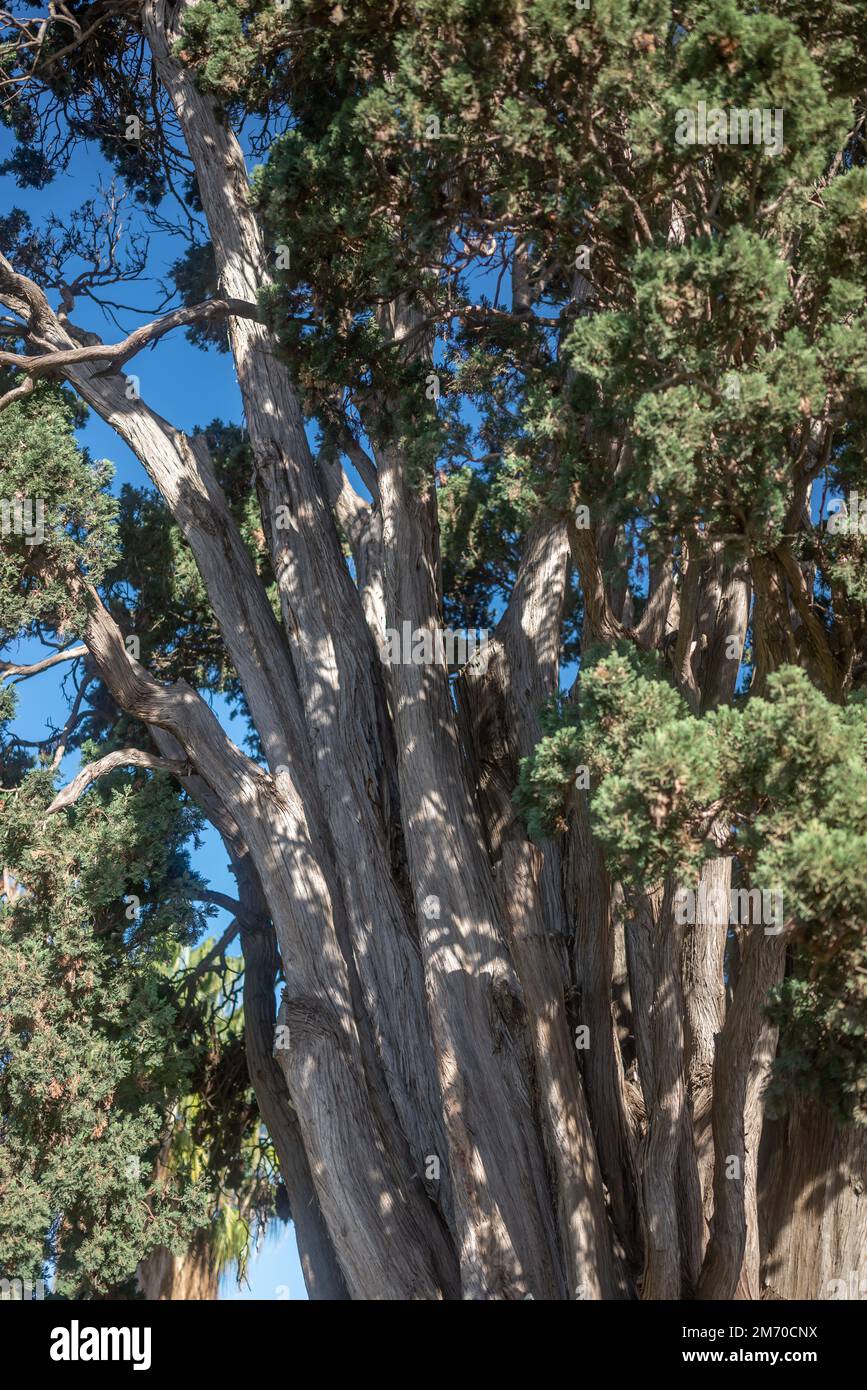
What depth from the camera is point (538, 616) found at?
823 cm

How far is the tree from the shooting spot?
496cm

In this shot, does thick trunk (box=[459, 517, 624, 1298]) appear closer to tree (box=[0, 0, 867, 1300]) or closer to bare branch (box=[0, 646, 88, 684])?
tree (box=[0, 0, 867, 1300])

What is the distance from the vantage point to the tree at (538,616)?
4.96 metres

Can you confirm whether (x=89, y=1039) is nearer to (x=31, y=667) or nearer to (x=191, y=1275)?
(x=31, y=667)

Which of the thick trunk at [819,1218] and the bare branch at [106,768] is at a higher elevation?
the bare branch at [106,768]

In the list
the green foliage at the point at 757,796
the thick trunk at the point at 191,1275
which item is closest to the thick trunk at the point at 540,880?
the green foliage at the point at 757,796

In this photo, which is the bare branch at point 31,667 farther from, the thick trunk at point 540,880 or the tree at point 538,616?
A: the thick trunk at point 540,880

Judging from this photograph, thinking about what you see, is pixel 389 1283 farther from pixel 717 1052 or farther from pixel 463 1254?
pixel 717 1052

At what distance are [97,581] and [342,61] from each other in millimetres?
3707

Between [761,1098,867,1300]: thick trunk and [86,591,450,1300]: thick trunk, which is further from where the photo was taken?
[86,591,450,1300]: thick trunk

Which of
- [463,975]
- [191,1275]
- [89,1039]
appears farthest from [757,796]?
[191,1275]

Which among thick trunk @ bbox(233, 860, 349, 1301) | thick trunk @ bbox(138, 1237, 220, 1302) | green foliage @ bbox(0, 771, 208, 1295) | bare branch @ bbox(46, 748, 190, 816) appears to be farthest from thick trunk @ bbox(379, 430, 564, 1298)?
thick trunk @ bbox(138, 1237, 220, 1302)

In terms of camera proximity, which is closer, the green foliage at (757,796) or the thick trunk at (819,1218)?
the green foliage at (757,796)
